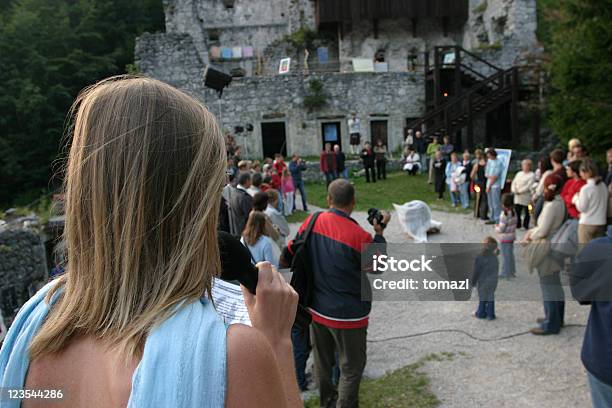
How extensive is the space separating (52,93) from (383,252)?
24071mm

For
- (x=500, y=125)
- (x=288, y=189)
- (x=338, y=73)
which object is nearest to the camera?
(x=288, y=189)

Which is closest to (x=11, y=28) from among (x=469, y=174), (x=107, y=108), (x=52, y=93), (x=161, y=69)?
(x=52, y=93)

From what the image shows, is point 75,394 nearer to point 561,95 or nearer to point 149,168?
point 149,168

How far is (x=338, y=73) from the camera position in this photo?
72.6 ft

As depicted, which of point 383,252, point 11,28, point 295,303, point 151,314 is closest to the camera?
point 151,314

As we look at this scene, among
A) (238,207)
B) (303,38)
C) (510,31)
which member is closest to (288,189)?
(238,207)

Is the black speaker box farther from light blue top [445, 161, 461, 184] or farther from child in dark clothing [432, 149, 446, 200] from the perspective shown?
child in dark clothing [432, 149, 446, 200]

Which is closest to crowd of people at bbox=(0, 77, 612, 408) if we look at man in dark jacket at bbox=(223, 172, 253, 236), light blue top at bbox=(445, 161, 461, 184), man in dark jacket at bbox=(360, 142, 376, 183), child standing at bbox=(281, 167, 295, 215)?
man in dark jacket at bbox=(223, 172, 253, 236)

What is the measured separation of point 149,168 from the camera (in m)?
0.92

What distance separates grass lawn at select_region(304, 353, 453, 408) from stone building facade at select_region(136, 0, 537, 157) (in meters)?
16.8

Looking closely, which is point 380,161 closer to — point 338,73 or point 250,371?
point 338,73

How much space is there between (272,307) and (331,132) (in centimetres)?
2204

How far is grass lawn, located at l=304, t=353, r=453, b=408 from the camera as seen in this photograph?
13.1ft

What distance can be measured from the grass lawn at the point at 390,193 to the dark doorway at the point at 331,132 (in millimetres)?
5682
